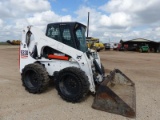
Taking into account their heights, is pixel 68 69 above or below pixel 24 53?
below

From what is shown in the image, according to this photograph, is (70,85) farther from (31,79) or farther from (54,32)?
(54,32)

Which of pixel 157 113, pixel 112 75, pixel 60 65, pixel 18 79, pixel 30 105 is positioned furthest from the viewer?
pixel 18 79

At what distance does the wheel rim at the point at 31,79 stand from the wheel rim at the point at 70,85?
996 mm

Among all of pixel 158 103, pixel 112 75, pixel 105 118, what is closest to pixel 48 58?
pixel 112 75

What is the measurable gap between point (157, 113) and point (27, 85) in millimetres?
4030

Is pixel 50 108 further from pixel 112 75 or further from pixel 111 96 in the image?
pixel 112 75

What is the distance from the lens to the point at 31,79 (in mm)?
7195

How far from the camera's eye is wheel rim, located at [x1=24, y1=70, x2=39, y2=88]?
7005mm

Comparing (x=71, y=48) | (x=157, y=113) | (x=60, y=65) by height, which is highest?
(x=71, y=48)

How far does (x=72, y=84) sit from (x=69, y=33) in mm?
1565

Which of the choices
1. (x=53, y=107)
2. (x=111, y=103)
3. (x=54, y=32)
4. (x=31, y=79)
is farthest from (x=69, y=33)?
(x=111, y=103)

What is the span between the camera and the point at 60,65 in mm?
6816

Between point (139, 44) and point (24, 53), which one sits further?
point (139, 44)

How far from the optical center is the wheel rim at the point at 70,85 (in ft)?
19.9
